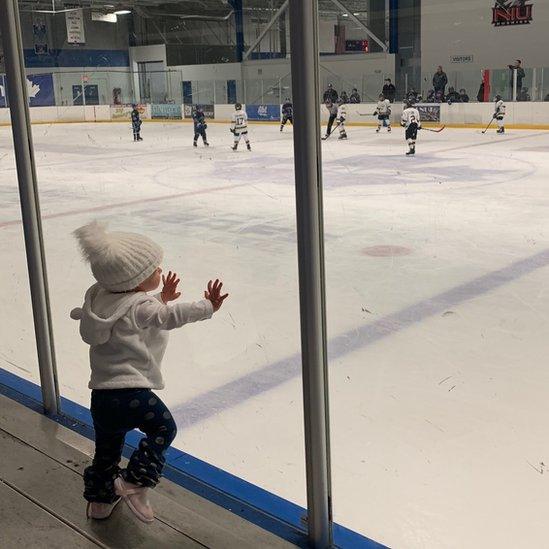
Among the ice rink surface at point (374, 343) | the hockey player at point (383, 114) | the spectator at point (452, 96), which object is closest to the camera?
the ice rink surface at point (374, 343)

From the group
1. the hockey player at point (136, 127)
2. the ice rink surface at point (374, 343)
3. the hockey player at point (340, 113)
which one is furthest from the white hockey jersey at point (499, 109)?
the hockey player at point (340, 113)

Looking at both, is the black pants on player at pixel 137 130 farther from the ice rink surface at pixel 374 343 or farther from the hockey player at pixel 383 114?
the ice rink surface at pixel 374 343

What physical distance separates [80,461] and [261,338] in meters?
1.22

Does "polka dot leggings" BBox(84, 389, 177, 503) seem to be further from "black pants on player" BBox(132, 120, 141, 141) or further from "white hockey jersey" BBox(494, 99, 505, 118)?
"black pants on player" BBox(132, 120, 141, 141)

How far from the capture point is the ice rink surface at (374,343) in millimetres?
1672

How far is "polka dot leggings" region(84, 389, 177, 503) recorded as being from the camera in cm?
135

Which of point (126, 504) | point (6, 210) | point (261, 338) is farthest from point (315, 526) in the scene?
point (6, 210)

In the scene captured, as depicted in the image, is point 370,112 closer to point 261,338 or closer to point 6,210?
point 6,210

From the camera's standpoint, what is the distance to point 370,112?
396 inches

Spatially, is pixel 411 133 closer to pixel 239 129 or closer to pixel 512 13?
pixel 239 129

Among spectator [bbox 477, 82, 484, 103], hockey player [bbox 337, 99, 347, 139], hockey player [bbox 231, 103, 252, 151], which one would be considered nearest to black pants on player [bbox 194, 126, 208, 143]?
hockey player [bbox 231, 103, 252, 151]

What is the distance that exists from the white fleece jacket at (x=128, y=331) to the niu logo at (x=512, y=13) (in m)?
10.1

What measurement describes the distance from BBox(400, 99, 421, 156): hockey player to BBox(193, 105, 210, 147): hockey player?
3.38 m

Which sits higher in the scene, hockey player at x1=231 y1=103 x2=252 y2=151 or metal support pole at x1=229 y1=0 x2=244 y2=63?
metal support pole at x1=229 y1=0 x2=244 y2=63
